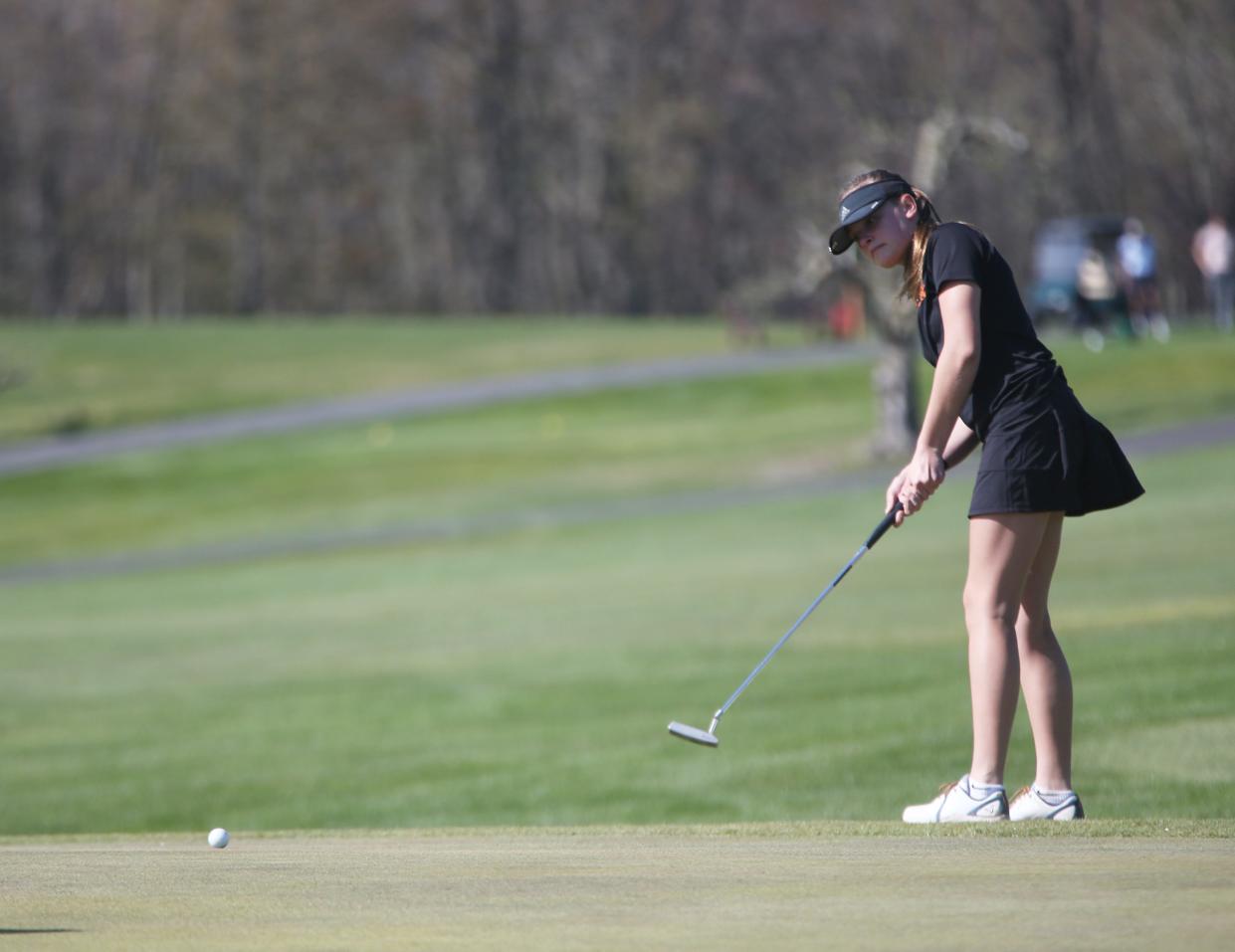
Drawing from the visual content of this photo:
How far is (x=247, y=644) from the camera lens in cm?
1948

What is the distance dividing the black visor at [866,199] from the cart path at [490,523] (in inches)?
899

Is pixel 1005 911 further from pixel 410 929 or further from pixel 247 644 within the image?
pixel 247 644

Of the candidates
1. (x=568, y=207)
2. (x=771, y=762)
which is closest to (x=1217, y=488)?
(x=771, y=762)

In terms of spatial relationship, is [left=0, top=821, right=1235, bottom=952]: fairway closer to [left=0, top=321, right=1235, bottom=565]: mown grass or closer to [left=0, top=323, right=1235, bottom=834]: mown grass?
[left=0, top=323, right=1235, bottom=834]: mown grass

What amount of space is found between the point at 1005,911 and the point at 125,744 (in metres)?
10.9

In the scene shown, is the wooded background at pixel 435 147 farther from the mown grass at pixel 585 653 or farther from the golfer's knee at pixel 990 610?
the golfer's knee at pixel 990 610

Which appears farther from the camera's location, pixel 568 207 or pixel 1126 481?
pixel 568 207

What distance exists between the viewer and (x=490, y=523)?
3084 centimetres

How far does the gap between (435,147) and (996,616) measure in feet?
256

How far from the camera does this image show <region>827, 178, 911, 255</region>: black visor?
260 inches

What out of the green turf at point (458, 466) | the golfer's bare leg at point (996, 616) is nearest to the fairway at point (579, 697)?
the green turf at point (458, 466)

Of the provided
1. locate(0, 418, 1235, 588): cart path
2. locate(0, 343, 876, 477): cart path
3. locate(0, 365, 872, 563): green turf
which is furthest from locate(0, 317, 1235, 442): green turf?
A: locate(0, 418, 1235, 588): cart path

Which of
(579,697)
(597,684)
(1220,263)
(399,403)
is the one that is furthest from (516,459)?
(579,697)

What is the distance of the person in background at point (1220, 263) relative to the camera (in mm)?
39750
